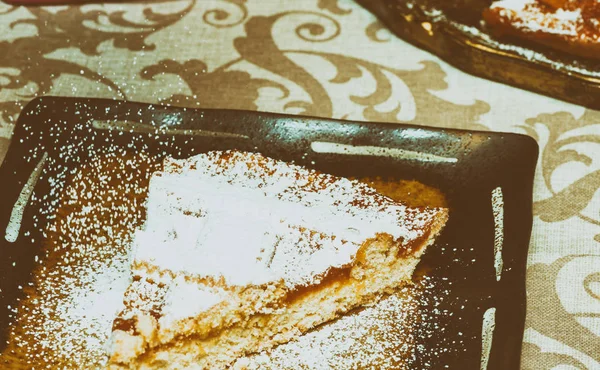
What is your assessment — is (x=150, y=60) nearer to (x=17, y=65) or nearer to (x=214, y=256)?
(x=17, y=65)

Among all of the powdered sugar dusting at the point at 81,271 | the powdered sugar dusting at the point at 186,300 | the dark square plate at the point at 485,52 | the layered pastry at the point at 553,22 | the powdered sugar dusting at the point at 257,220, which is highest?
the layered pastry at the point at 553,22

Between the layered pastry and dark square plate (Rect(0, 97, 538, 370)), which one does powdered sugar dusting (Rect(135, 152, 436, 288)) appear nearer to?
dark square plate (Rect(0, 97, 538, 370))

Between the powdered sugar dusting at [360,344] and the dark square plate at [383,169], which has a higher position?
the dark square plate at [383,169]

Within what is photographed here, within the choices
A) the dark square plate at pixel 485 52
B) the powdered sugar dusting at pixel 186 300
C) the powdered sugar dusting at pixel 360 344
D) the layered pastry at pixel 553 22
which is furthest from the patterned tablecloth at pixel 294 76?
the powdered sugar dusting at pixel 186 300

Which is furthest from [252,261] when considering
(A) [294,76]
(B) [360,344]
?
(A) [294,76]

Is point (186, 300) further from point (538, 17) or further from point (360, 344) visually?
point (538, 17)

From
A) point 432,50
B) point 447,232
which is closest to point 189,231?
point 447,232

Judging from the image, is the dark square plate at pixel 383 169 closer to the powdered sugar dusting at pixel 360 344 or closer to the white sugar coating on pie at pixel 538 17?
the powdered sugar dusting at pixel 360 344

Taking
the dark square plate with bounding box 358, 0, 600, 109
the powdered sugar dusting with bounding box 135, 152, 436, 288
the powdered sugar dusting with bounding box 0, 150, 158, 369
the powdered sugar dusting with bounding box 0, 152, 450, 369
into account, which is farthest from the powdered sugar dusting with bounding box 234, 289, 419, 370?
the dark square plate with bounding box 358, 0, 600, 109
